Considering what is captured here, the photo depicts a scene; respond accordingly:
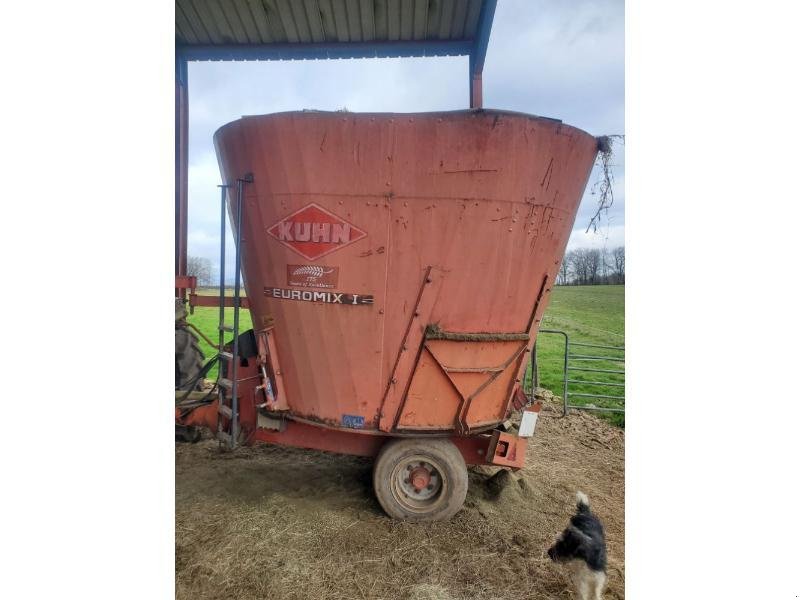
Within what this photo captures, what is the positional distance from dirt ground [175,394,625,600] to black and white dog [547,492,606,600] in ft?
0.33

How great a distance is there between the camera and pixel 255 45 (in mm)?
2410

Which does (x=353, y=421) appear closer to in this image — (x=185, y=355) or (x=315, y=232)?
(x=315, y=232)

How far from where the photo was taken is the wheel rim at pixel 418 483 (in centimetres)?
262

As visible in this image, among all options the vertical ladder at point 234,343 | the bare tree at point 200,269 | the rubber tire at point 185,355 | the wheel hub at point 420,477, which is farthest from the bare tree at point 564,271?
the rubber tire at point 185,355

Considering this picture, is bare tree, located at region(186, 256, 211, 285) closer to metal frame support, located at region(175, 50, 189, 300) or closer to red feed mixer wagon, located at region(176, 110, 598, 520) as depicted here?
metal frame support, located at region(175, 50, 189, 300)

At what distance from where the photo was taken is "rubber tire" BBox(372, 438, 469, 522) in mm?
2602

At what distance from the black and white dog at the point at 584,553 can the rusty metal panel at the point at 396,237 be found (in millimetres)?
726

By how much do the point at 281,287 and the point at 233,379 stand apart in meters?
0.66

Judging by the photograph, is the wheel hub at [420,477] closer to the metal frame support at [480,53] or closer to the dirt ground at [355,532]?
the dirt ground at [355,532]

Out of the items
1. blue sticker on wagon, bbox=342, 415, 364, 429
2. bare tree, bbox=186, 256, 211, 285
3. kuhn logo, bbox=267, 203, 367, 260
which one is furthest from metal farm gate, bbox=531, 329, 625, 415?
bare tree, bbox=186, 256, 211, 285

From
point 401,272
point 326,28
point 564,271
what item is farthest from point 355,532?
point 326,28

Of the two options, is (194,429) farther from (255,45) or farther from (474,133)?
(474,133)

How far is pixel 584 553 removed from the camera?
2.02 meters

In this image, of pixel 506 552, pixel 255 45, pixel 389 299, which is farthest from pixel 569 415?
pixel 255 45
